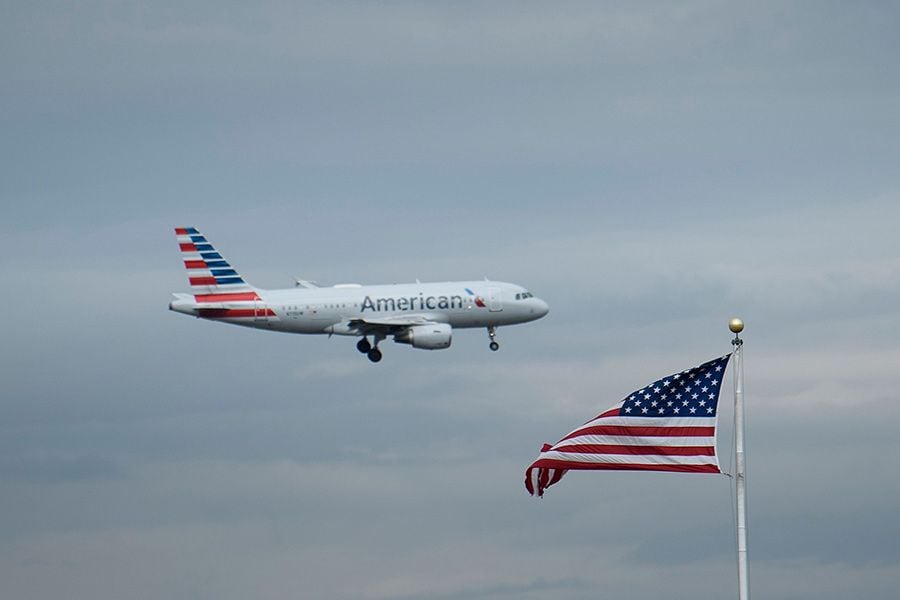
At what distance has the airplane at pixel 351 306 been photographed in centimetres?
15238

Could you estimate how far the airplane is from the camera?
152375mm

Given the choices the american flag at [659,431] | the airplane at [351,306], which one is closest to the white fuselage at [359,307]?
the airplane at [351,306]

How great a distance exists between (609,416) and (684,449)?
3.26m

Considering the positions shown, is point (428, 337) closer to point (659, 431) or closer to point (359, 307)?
point (359, 307)

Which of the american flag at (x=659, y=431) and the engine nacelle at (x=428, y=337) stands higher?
the engine nacelle at (x=428, y=337)

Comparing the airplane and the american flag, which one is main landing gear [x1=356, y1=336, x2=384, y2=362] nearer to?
the airplane

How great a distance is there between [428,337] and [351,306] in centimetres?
709

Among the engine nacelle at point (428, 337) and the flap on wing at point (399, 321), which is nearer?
the engine nacelle at point (428, 337)

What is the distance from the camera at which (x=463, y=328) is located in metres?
155

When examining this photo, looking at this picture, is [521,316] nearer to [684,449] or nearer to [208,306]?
[208,306]

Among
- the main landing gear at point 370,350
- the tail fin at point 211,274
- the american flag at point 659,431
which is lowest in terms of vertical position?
the american flag at point 659,431

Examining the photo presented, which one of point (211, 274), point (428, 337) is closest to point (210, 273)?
point (211, 274)

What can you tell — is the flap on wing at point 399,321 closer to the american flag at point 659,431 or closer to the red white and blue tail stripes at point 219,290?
the red white and blue tail stripes at point 219,290

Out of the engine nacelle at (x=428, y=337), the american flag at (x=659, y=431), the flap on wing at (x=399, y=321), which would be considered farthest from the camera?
the flap on wing at (x=399, y=321)
